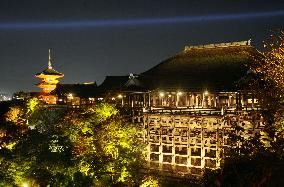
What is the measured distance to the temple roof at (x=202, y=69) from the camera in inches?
1018

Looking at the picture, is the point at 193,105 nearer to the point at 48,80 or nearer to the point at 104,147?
the point at 104,147

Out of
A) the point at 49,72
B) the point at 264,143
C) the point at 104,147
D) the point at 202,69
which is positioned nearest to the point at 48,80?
the point at 49,72

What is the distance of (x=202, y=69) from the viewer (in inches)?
1109

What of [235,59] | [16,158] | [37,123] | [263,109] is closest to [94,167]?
[16,158]

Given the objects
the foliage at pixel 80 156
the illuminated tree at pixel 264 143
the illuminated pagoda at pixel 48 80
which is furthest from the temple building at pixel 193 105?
the illuminated pagoda at pixel 48 80

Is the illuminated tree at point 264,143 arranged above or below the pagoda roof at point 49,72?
below

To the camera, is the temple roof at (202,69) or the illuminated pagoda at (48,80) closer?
the temple roof at (202,69)

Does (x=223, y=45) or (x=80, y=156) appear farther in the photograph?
(x=223, y=45)

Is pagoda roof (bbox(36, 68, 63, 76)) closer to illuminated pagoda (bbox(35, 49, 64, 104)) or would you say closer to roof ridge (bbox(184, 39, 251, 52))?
illuminated pagoda (bbox(35, 49, 64, 104))

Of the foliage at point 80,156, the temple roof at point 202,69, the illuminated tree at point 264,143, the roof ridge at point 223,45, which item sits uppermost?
the roof ridge at point 223,45

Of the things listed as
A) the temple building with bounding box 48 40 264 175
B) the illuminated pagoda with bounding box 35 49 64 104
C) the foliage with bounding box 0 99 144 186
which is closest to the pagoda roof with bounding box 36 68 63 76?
the illuminated pagoda with bounding box 35 49 64 104

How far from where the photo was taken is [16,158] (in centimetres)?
1933

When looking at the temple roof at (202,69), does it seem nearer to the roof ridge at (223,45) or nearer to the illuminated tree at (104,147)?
the roof ridge at (223,45)

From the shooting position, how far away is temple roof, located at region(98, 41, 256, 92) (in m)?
25.9
